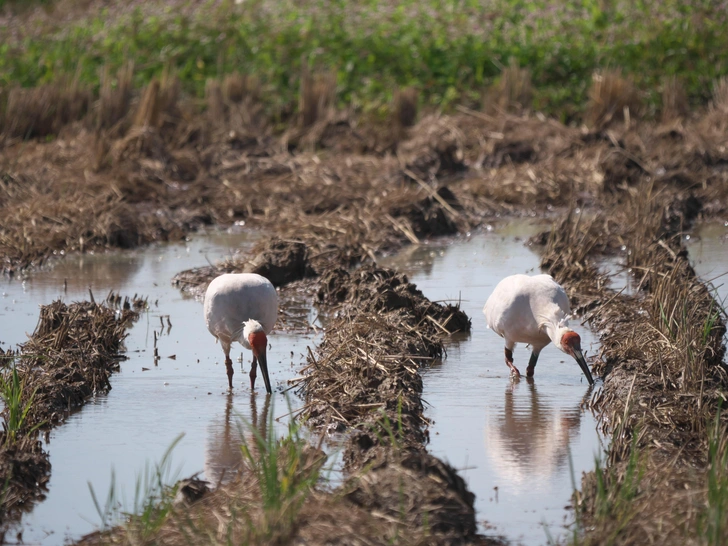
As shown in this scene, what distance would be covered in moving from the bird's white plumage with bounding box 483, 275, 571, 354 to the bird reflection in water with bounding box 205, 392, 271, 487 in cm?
165

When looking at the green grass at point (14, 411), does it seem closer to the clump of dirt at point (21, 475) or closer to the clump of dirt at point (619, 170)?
the clump of dirt at point (21, 475)

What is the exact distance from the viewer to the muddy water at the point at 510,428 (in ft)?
17.0

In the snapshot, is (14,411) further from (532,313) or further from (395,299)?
(395,299)

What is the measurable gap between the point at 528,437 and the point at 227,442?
5.55ft

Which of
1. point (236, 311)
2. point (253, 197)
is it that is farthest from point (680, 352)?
point (253, 197)

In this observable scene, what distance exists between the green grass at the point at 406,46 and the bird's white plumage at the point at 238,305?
474 inches

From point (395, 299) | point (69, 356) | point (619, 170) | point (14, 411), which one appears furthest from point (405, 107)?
point (14, 411)

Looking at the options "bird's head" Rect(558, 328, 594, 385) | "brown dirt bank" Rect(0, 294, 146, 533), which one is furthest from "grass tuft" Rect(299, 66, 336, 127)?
"bird's head" Rect(558, 328, 594, 385)

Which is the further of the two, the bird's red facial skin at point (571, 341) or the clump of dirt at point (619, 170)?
the clump of dirt at point (619, 170)

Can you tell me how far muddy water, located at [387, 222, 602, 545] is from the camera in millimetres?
5191

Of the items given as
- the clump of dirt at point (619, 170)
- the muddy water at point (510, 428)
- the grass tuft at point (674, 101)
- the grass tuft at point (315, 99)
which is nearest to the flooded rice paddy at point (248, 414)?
the muddy water at point (510, 428)

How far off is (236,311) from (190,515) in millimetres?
2795

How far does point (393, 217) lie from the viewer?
42.1 ft

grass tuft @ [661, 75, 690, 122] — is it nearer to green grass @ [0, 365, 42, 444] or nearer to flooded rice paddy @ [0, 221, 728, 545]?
flooded rice paddy @ [0, 221, 728, 545]
